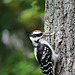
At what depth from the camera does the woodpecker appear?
5.88 m

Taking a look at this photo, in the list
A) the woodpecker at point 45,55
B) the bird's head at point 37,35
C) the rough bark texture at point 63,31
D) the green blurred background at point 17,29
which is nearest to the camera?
the rough bark texture at point 63,31

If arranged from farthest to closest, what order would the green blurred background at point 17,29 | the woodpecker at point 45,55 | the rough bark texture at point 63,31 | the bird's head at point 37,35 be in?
the green blurred background at point 17,29, the bird's head at point 37,35, the woodpecker at point 45,55, the rough bark texture at point 63,31

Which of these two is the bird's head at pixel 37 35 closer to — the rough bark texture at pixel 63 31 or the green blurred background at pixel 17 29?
the rough bark texture at pixel 63 31

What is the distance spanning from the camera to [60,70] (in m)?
5.86

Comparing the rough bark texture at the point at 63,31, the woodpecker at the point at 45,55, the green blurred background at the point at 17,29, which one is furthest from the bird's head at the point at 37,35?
the green blurred background at the point at 17,29

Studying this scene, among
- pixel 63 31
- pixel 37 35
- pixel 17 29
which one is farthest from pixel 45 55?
pixel 17 29

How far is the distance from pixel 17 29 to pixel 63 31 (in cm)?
452

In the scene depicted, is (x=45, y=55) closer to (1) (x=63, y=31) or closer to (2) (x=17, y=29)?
(1) (x=63, y=31)

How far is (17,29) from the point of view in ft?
33.0

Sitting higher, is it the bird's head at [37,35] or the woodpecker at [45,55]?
the bird's head at [37,35]

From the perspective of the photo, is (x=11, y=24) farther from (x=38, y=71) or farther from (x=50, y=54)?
(x=50, y=54)

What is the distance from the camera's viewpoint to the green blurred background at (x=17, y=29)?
8961 millimetres

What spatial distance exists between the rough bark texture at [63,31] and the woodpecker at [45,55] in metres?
0.12

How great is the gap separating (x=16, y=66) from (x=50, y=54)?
3.53 metres
